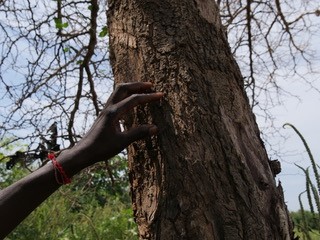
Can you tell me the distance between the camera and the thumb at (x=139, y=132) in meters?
1.60

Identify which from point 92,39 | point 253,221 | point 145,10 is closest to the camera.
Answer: point 253,221

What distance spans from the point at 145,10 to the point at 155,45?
138mm

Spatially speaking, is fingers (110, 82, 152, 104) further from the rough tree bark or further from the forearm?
the forearm

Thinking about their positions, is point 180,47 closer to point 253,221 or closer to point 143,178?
point 143,178

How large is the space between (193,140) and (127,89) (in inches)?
9.6

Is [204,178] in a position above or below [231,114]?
below

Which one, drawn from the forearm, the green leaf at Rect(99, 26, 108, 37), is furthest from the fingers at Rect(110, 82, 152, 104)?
the green leaf at Rect(99, 26, 108, 37)

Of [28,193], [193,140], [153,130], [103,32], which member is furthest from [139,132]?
[103,32]

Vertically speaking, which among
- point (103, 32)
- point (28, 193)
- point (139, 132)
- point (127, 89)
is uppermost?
point (103, 32)

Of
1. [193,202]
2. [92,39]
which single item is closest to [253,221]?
[193,202]

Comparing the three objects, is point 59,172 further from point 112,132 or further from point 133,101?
point 133,101

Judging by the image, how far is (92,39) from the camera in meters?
4.46

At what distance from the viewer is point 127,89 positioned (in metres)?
1.65

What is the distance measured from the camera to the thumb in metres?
1.60
